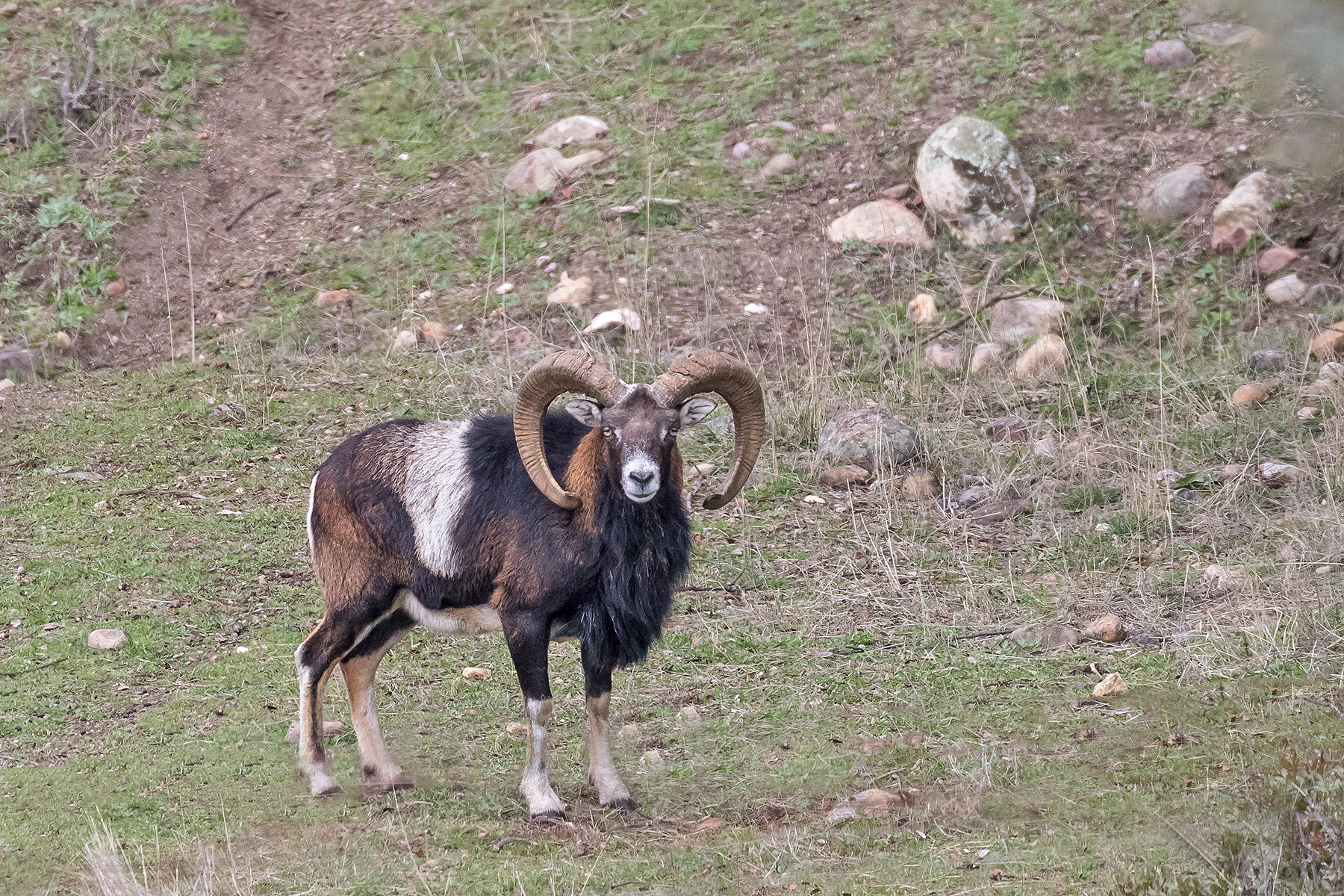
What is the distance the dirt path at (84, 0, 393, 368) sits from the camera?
51.9ft

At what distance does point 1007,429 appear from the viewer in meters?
12.1

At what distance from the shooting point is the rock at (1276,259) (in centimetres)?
1401

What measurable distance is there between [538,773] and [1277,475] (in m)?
6.62

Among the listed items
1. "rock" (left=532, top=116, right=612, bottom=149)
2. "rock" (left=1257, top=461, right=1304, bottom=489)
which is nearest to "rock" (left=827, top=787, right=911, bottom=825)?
"rock" (left=1257, top=461, right=1304, bottom=489)

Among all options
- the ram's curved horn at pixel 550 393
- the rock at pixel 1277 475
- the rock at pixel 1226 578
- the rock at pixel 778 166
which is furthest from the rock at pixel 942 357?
the ram's curved horn at pixel 550 393

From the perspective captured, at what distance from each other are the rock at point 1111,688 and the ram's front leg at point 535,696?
3.06m

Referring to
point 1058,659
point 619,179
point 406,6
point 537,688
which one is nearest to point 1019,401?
point 1058,659

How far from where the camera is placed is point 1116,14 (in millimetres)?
16984

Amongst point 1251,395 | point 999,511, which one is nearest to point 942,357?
point 1251,395

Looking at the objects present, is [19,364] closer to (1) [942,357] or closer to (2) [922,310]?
(2) [922,310]

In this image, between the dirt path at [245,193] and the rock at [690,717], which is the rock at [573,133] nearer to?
the dirt path at [245,193]

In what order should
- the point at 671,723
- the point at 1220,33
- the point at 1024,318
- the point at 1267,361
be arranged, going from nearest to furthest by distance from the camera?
the point at 671,723 → the point at 1267,361 → the point at 1024,318 → the point at 1220,33

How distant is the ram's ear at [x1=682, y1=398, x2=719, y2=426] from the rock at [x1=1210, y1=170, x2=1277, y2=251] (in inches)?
356

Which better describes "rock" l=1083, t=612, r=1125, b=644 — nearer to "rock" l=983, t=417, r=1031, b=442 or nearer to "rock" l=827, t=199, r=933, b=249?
"rock" l=983, t=417, r=1031, b=442
